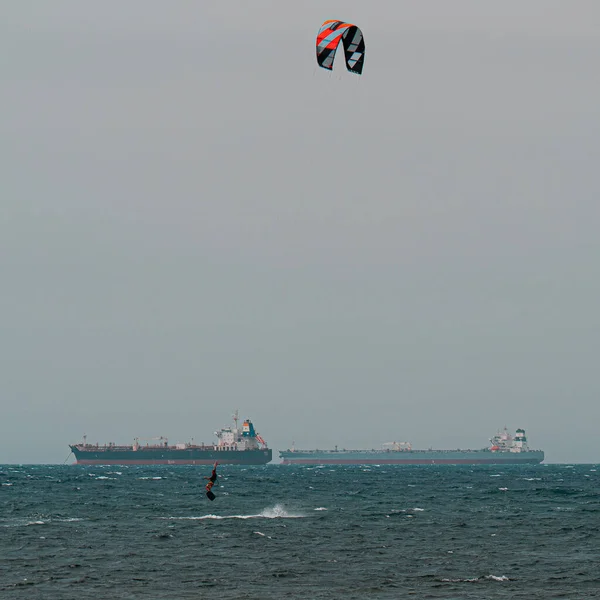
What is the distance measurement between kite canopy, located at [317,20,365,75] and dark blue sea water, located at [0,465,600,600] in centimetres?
2551

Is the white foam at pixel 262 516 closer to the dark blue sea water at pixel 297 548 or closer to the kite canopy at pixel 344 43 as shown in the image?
the dark blue sea water at pixel 297 548

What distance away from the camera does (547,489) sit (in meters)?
128

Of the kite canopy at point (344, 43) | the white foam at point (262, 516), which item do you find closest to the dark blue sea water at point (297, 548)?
the white foam at point (262, 516)

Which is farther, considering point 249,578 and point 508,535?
point 508,535

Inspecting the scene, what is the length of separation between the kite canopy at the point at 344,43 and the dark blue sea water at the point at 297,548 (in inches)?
1004

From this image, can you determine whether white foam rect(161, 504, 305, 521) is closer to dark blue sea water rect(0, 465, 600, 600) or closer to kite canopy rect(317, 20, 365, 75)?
dark blue sea water rect(0, 465, 600, 600)

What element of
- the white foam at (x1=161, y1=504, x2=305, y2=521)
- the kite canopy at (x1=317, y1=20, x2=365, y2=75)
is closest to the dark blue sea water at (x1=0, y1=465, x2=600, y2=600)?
the white foam at (x1=161, y1=504, x2=305, y2=521)

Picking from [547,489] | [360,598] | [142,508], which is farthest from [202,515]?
[547,489]

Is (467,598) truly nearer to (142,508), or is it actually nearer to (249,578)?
(249,578)

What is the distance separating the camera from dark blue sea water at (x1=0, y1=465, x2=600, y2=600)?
45.2 meters

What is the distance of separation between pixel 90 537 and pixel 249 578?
2093 cm

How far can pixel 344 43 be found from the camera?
162ft

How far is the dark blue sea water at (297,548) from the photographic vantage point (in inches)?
1778

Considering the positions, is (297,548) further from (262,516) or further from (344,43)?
(344,43)
